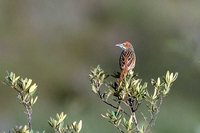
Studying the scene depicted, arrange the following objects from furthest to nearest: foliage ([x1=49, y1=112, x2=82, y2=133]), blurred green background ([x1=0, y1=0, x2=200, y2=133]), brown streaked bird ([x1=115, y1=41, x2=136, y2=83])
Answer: blurred green background ([x1=0, y1=0, x2=200, y2=133]) → brown streaked bird ([x1=115, y1=41, x2=136, y2=83]) → foliage ([x1=49, y1=112, x2=82, y2=133])

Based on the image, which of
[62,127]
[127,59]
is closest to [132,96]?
[62,127]

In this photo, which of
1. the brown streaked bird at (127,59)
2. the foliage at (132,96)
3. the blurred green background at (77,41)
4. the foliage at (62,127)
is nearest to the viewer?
the foliage at (62,127)

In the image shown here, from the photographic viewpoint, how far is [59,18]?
24359 mm

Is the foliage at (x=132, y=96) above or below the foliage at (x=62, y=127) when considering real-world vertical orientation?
above

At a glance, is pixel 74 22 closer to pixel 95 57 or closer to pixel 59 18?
pixel 59 18

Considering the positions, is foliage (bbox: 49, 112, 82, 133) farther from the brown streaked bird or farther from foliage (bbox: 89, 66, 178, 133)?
the brown streaked bird

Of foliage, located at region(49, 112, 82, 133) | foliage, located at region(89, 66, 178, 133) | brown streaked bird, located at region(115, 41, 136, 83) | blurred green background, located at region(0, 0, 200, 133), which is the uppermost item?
blurred green background, located at region(0, 0, 200, 133)

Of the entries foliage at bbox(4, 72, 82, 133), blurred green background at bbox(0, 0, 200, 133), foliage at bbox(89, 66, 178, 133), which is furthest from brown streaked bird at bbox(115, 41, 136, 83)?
blurred green background at bbox(0, 0, 200, 133)

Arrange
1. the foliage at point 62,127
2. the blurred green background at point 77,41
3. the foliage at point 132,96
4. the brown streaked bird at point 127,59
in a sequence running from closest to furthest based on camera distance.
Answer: the foliage at point 62,127
the foliage at point 132,96
the brown streaked bird at point 127,59
the blurred green background at point 77,41

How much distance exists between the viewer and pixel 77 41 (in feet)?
80.5

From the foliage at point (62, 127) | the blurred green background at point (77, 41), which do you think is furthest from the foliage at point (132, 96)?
the blurred green background at point (77, 41)

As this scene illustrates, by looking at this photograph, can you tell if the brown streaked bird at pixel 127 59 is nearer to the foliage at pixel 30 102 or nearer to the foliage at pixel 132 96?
the foliage at pixel 132 96

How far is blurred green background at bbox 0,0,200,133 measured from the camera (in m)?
15.7

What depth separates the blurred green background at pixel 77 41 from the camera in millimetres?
15727
